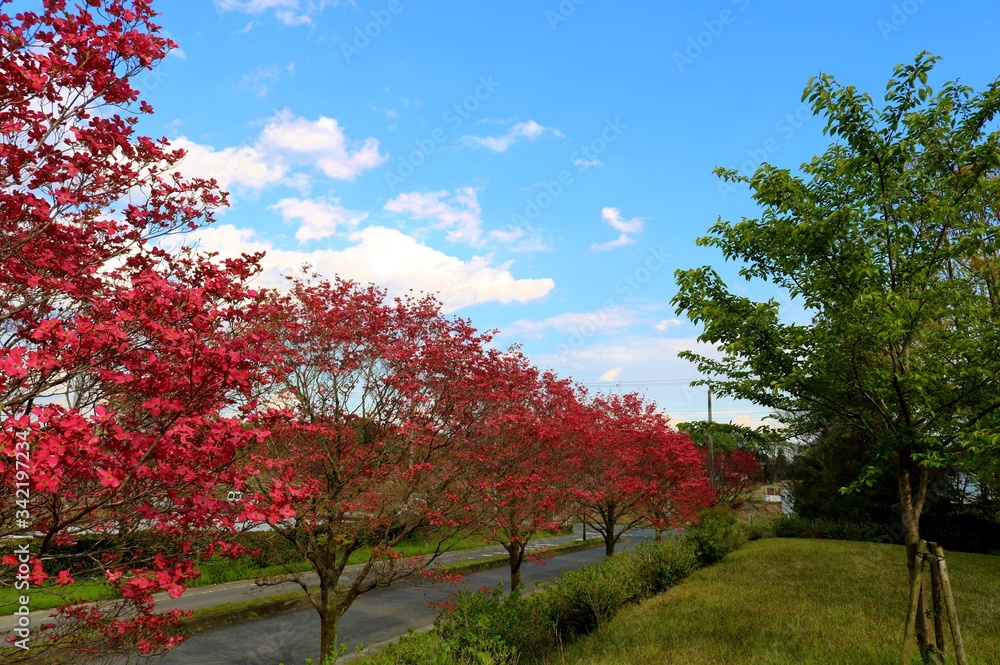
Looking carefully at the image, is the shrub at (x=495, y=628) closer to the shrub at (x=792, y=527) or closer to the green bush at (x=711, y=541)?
the green bush at (x=711, y=541)

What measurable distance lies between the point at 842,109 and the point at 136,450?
8.79 meters

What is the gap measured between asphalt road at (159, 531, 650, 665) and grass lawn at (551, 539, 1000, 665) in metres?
2.37

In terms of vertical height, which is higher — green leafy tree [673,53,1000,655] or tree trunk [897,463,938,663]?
green leafy tree [673,53,1000,655]

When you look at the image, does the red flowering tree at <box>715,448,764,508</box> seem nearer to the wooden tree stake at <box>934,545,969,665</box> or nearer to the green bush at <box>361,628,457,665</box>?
the wooden tree stake at <box>934,545,969,665</box>

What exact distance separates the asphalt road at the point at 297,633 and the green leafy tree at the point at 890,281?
596 cm

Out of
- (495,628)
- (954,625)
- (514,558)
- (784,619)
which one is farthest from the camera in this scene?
(514,558)

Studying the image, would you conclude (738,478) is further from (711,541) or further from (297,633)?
(297,633)

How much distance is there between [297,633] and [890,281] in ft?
46.3

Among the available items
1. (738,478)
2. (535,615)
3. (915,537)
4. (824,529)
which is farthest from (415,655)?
(738,478)

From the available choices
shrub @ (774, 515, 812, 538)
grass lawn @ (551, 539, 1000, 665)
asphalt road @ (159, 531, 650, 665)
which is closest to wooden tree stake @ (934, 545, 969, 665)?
grass lawn @ (551, 539, 1000, 665)

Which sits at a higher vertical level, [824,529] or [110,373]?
[110,373]

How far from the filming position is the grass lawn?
25.3 feet

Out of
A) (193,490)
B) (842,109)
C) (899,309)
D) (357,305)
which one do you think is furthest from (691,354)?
(193,490)

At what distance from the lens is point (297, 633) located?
13227mm
